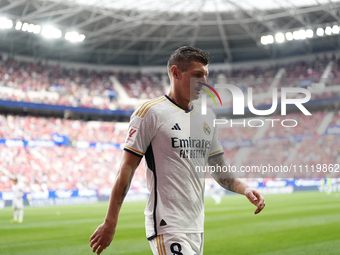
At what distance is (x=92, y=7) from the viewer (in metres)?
29.5

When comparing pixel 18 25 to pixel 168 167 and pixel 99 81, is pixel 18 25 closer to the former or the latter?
pixel 99 81

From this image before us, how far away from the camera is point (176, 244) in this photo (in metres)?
2.79

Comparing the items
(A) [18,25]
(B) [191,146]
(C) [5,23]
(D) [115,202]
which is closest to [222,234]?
(B) [191,146]

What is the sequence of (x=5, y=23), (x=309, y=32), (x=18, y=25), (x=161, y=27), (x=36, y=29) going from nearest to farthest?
(x=5, y=23) → (x=18, y=25) → (x=36, y=29) → (x=309, y=32) → (x=161, y=27)

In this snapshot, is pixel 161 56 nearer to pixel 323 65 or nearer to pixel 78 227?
pixel 323 65

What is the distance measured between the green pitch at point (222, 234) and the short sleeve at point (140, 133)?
6839 millimetres

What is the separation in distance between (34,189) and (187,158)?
84.6ft

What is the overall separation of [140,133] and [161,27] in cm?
3544

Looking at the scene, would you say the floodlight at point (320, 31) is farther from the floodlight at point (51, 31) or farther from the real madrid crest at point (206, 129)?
the real madrid crest at point (206, 129)

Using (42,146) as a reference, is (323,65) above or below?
above

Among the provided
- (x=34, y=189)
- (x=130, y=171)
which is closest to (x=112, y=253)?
(x=130, y=171)

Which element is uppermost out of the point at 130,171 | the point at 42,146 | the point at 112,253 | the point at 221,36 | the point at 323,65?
the point at 221,36

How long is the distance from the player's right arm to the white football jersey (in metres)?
0.08

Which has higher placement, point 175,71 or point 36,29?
point 36,29
